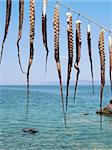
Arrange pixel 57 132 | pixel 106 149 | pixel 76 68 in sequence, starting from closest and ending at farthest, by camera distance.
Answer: pixel 76 68 → pixel 106 149 → pixel 57 132

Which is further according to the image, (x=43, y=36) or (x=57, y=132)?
(x=57, y=132)

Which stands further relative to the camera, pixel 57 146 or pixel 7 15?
pixel 57 146

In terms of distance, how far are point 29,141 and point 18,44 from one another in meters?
40.6

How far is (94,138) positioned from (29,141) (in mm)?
8024

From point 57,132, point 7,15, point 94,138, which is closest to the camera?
point 7,15

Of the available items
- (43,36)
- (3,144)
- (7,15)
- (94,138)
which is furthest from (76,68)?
(94,138)

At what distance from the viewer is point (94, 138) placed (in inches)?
1794

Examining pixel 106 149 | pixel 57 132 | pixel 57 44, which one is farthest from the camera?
pixel 57 132

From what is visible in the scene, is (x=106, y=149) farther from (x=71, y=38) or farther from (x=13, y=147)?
(x=71, y=38)

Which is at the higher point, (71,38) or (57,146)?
(71,38)

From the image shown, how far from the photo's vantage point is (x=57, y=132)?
51281 mm

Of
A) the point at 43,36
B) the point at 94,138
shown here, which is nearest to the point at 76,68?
the point at 43,36

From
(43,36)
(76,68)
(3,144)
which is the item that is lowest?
(3,144)

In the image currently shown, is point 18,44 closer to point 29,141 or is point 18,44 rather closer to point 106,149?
point 106,149
